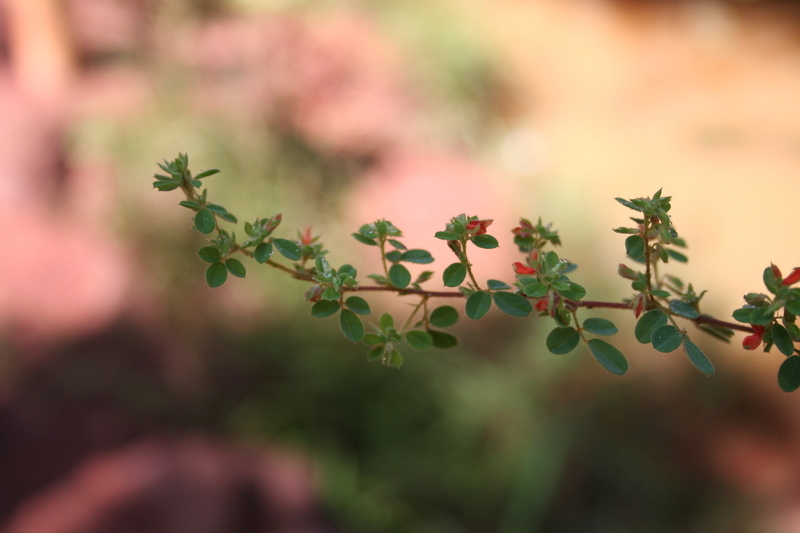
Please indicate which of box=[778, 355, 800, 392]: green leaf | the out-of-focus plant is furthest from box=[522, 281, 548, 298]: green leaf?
box=[778, 355, 800, 392]: green leaf

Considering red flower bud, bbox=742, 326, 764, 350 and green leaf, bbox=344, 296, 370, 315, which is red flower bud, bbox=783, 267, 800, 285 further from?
green leaf, bbox=344, 296, 370, 315

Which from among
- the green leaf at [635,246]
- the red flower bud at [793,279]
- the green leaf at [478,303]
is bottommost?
the green leaf at [478,303]

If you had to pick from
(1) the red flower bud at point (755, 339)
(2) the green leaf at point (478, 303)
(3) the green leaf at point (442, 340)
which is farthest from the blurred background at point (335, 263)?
(1) the red flower bud at point (755, 339)

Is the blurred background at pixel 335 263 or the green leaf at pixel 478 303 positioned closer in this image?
the green leaf at pixel 478 303

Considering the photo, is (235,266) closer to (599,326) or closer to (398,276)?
(398,276)

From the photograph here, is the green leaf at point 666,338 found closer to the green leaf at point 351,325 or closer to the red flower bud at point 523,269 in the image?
the red flower bud at point 523,269

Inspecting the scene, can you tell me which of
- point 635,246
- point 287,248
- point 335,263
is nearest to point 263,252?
point 287,248
